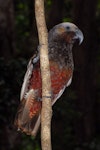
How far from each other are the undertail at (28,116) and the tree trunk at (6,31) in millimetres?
1820

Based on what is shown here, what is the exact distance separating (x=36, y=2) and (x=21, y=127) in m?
0.92

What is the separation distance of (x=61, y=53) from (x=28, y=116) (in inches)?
17.6

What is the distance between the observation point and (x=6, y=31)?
4.50 m

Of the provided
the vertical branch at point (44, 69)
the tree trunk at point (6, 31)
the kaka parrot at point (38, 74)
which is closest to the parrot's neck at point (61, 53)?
the kaka parrot at point (38, 74)

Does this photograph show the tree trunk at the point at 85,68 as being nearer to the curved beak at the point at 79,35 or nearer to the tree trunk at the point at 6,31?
the tree trunk at the point at 6,31

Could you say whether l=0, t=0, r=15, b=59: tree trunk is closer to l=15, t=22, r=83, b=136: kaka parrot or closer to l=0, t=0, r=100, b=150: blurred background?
l=0, t=0, r=100, b=150: blurred background

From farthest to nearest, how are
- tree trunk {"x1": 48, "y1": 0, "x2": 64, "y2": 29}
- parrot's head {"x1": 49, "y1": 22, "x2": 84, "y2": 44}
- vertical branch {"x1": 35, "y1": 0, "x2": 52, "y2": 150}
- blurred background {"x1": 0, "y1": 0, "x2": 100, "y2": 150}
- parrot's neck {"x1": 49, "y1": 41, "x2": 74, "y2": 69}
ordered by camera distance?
1. tree trunk {"x1": 48, "y1": 0, "x2": 64, "y2": 29}
2. blurred background {"x1": 0, "y1": 0, "x2": 100, "y2": 150}
3. parrot's neck {"x1": 49, "y1": 41, "x2": 74, "y2": 69}
4. parrot's head {"x1": 49, "y1": 22, "x2": 84, "y2": 44}
5. vertical branch {"x1": 35, "y1": 0, "x2": 52, "y2": 150}

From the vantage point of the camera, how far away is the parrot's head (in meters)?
2.60

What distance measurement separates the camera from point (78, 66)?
21.2 ft

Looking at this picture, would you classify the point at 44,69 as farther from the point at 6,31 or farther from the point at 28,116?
the point at 6,31

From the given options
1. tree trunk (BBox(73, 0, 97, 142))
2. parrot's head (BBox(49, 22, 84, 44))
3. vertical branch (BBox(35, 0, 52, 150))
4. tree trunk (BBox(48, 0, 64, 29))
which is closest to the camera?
vertical branch (BBox(35, 0, 52, 150))

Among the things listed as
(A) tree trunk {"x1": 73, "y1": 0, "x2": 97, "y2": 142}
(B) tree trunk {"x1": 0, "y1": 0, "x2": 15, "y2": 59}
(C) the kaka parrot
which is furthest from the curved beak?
(A) tree trunk {"x1": 73, "y1": 0, "x2": 97, "y2": 142}

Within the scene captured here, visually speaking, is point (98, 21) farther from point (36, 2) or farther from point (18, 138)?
point (36, 2)

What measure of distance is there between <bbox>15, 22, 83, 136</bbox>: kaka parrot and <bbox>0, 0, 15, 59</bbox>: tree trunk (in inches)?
70.2
